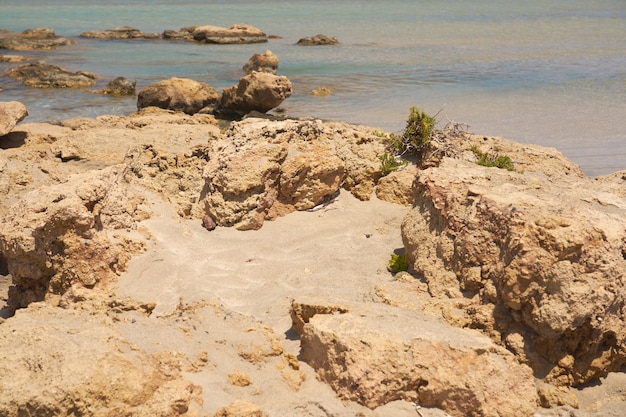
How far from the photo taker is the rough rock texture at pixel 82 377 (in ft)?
12.6

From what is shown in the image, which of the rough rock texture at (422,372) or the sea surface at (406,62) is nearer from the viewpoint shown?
the rough rock texture at (422,372)

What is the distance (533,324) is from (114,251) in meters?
3.85

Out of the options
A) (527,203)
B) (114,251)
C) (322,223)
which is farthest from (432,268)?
(114,251)

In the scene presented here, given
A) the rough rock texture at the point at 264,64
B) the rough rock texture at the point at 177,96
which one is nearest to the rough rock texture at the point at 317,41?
the rough rock texture at the point at 264,64

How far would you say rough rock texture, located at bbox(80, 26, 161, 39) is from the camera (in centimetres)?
3494

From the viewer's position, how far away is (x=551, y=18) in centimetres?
4256

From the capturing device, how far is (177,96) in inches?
618

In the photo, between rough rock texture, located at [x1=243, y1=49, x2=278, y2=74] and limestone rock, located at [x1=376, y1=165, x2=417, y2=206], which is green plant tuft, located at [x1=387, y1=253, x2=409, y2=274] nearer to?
limestone rock, located at [x1=376, y1=165, x2=417, y2=206]

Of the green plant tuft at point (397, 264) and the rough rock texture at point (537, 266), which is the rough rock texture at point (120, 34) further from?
the rough rock texture at point (537, 266)

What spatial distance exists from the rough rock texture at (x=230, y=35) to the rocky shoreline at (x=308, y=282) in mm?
25747

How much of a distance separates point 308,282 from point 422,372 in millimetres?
2083

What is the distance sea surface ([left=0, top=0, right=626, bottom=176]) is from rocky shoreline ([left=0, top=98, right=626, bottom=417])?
11.6 feet

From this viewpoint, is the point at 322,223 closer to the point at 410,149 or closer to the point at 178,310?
the point at 410,149

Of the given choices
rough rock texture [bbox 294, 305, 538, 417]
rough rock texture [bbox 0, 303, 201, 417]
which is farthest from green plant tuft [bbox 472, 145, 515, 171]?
rough rock texture [bbox 0, 303, 201, 417]
